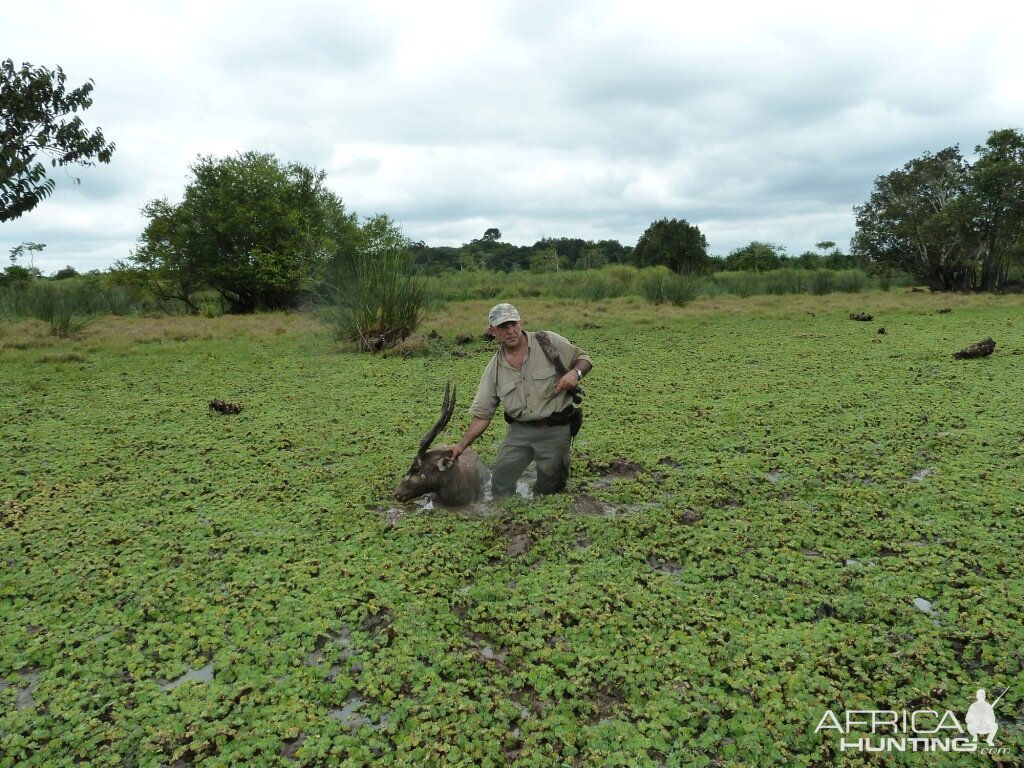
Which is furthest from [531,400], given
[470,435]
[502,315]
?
[502,315]

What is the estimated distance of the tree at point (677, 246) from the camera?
30578 millimetres

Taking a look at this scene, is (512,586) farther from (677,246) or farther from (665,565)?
(677,246)

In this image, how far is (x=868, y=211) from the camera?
18891mm

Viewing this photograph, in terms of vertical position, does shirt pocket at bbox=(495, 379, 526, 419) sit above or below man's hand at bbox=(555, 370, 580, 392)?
below

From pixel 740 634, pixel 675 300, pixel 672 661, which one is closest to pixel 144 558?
pixel 672 661

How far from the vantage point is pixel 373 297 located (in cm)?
928

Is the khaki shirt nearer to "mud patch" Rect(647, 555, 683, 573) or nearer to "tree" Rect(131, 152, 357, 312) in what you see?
"mud patch" Rect(647, 555, 683, 573)

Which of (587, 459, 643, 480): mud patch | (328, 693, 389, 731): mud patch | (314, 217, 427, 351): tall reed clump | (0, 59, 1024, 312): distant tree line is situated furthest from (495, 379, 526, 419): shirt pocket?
(0, 59, 1024, 312): distant tree line

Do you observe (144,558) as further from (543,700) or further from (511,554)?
(543,700)

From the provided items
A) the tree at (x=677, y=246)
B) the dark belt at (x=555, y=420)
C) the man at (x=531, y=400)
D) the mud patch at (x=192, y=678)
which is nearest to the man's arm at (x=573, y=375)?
the man at (x=531, y=400)

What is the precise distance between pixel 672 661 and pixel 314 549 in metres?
1.77

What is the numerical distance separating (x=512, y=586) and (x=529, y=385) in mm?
1264

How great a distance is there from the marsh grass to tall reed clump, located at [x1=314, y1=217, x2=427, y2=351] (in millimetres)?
3549

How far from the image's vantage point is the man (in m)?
3.63
